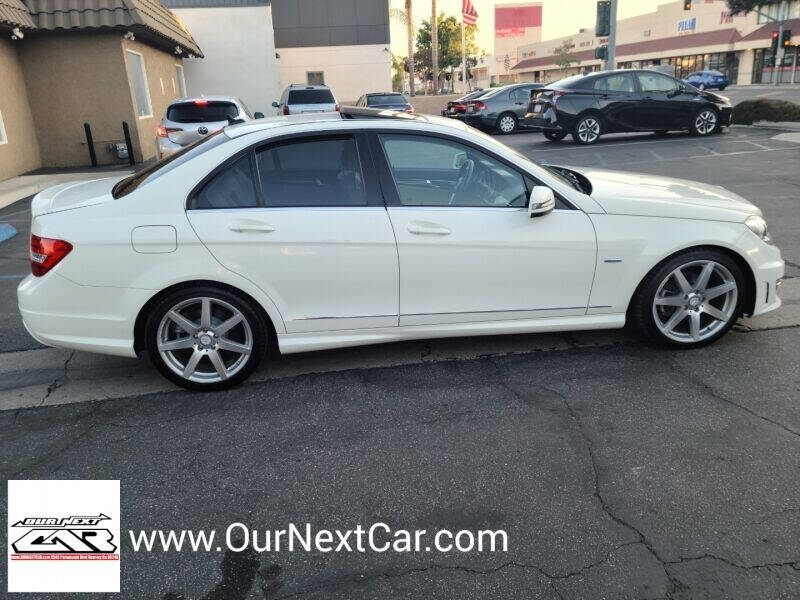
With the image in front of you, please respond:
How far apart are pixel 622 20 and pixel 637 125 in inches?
2512

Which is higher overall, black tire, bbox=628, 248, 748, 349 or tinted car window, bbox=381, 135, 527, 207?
tinted car window, bbox=381, 135, 527, 207

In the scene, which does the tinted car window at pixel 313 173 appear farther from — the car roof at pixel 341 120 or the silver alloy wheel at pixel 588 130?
the silver alloy wheel at pixel 588 130

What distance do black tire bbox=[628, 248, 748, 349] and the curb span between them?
7.91 meters

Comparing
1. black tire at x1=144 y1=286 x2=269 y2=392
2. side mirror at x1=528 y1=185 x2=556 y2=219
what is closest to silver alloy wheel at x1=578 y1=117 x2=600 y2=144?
side mirror at x1=528 y1=185 x2=556 y2=219

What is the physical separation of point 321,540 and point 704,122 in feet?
52.7

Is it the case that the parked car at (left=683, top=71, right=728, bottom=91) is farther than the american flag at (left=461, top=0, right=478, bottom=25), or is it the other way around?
the parked car at (left=683, top=71, right=728, bottom=91)

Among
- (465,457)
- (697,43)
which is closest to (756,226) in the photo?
(465,457)

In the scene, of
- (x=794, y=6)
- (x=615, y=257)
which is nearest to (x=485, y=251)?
(x=615, y=257)

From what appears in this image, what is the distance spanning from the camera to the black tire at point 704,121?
15.3 m

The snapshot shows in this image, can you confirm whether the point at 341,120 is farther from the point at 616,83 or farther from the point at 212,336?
the point at 616,83

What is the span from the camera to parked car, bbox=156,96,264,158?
11000 mm

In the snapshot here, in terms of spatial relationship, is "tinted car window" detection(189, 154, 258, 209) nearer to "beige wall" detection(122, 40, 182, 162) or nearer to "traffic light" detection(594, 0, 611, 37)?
"beige wall" detection(122, 40, 182, 162)

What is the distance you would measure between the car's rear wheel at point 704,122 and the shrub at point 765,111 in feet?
8.59

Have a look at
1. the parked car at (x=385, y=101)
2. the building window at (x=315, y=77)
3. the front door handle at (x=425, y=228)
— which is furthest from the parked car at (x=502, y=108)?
the front door handle at (x=425, y=228)
